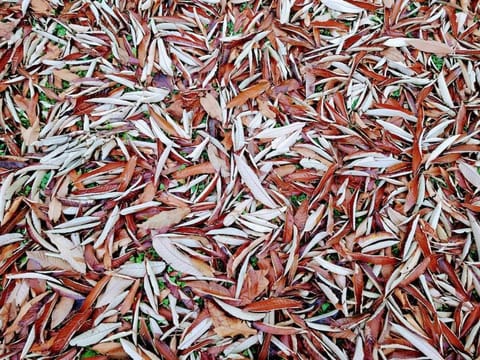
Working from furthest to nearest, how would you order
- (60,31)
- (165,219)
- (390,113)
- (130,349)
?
1. (60,31)
2. (390,113)
3. (165,219)
4. (130,349)

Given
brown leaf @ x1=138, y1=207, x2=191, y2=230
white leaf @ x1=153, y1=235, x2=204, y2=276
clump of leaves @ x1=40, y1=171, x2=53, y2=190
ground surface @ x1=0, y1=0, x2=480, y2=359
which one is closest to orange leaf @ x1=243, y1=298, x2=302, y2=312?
ground surface @ x1=0, y1=0, x2=480, y2=359

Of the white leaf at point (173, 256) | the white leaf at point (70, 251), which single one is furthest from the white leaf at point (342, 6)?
the white leaf at point (70, 251)

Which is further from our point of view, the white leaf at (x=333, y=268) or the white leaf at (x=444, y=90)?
the white leaf at (x=444, y=90)

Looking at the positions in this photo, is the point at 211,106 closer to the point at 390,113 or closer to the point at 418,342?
the point at 390,113

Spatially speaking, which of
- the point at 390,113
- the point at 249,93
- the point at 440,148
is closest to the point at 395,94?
the point at 390,113

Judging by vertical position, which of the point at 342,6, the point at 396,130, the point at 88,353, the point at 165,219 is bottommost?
the point at 88,353

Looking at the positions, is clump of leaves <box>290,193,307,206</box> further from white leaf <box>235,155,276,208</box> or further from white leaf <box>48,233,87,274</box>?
white leaf <box>48,233,87,274</box>

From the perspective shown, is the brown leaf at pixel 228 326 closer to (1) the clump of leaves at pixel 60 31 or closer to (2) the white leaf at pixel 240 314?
(2) the white leaf at pixel 240 314
